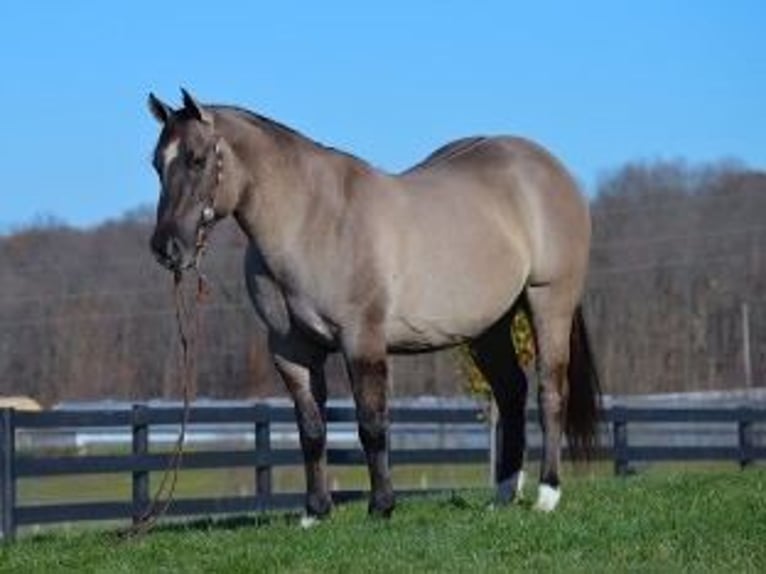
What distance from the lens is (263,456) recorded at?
1717 centimetres

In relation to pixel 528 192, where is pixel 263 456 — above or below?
below

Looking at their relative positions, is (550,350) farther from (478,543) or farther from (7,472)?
(7,472)

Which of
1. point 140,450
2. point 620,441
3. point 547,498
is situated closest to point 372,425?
point 547,498

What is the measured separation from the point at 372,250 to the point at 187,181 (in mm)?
1154

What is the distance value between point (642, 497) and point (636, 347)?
200 ft

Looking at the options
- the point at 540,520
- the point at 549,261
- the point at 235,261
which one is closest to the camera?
the point at 540,520

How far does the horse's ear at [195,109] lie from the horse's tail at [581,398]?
3.20m

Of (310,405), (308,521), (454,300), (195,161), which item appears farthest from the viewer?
(454,300)

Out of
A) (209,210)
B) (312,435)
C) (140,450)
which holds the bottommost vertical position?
(140,450)

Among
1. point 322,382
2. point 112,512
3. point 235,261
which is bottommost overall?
point 112,512

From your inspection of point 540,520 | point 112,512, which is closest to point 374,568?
point 540,520

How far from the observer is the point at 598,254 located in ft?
232

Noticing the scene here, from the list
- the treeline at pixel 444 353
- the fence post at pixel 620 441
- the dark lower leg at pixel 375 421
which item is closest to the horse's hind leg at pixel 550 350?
the dark lower leg at pixel 375 421

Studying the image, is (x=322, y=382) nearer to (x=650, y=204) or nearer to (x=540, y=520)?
(x=540, y=520)
